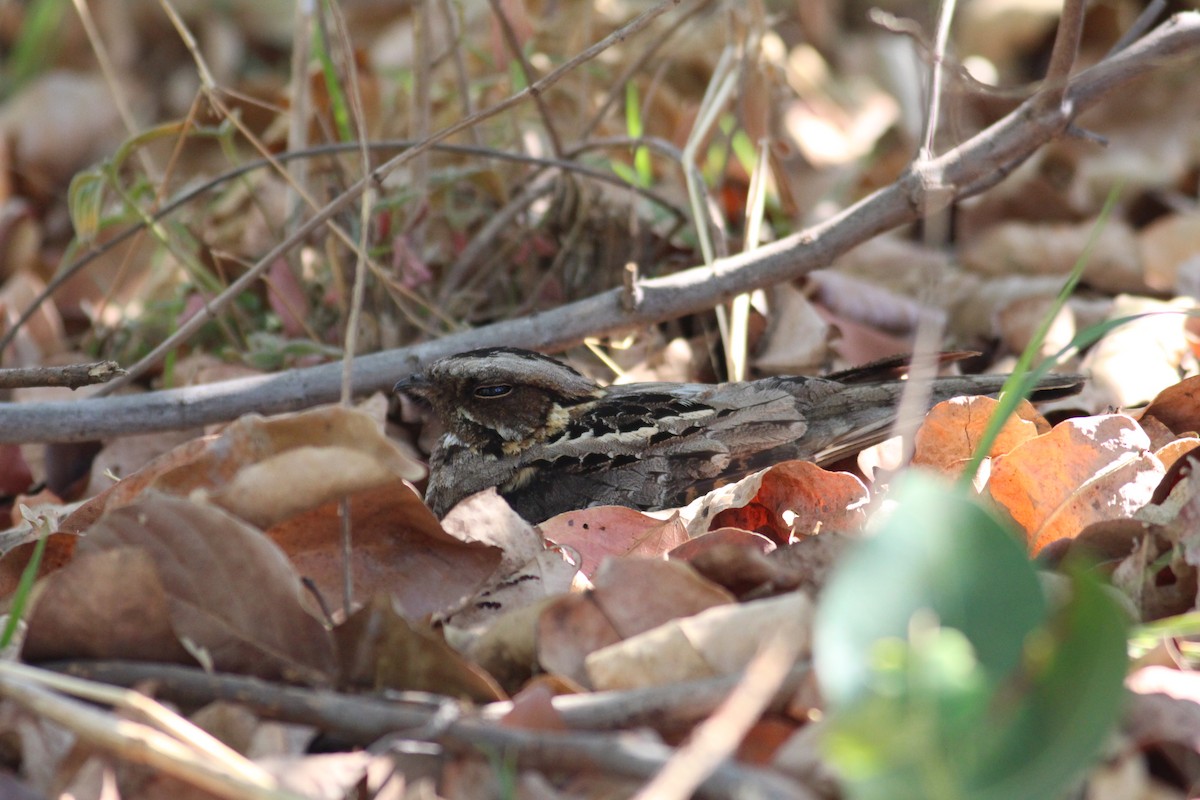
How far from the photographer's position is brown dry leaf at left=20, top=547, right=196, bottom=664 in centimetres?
179

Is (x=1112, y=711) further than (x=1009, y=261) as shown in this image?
No

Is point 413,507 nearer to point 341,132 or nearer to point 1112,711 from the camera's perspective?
point 1112,711

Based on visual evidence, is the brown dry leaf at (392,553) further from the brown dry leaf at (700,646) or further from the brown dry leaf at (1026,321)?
the brown dry leaf at (1026,321)

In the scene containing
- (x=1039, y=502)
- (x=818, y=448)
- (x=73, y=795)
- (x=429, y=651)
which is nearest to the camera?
(x=73, y=795)

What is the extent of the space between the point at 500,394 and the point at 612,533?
106cm

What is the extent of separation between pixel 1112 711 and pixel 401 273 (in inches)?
117

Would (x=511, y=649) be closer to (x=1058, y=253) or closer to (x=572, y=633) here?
(x=572, y=633)

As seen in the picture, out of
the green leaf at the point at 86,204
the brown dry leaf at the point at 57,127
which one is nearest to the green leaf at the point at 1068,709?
the green leaf at the point at 86,204

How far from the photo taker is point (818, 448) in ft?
10.4

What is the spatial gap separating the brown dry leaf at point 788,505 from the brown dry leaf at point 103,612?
113 centimetres

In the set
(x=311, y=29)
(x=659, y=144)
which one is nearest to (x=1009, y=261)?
(x=659, y=144)

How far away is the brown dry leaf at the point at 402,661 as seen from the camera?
176 centimetres

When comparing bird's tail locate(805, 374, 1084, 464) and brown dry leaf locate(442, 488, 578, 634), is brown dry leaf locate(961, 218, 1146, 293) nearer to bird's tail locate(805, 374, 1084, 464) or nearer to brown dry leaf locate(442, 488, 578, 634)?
bird's tail locate(805, 374, 1084, 464)

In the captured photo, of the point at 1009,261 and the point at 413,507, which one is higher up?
the point at 413,507
